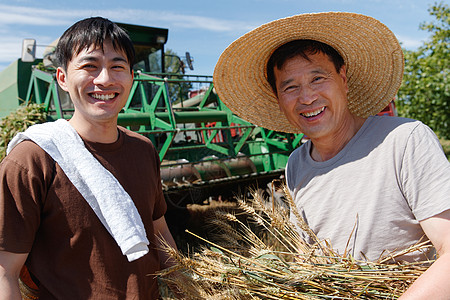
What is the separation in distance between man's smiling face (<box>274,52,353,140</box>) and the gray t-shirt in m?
0.11

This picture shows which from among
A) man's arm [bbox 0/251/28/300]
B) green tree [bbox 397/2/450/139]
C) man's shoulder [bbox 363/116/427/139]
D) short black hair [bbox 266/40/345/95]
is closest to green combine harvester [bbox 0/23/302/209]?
short black hair [bbox 266/40/345/95]

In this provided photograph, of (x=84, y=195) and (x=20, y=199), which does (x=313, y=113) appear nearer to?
(x=84, y=195)

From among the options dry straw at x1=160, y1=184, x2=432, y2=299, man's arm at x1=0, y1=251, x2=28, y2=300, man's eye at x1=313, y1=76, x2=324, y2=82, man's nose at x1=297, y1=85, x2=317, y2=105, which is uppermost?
man's eye at x1=313, y1=76, x2=324, y2=82

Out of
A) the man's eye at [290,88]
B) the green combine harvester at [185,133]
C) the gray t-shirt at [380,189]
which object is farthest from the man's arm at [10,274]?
the green combine harvester at [185,133]

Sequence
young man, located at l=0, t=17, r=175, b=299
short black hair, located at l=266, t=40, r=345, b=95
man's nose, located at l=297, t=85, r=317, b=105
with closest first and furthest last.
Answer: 1. young man, located at l=0, t=17, r=175, b=299
2. man's nose, located at l=297, t=85, r=317, b=105
3. short black hair, located at l=266, t=40, r=345, b=95

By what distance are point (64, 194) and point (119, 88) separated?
0.44 metres

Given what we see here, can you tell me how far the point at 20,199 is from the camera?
1.25 m

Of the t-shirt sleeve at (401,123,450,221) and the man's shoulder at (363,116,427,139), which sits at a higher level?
the man's shoulder at (363,116,427,139)

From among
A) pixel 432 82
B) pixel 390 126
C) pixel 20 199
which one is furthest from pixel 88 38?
pixel 432 82

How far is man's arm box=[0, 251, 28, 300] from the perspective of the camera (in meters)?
1.22

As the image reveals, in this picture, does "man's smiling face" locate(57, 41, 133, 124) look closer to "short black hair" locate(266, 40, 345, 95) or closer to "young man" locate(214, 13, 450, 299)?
"young man" locate(214, 13, 450, 299)

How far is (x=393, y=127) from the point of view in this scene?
55.2 inches

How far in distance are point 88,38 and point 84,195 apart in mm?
583

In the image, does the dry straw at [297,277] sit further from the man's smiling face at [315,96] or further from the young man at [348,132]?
the man's smiling face at [315,96]
